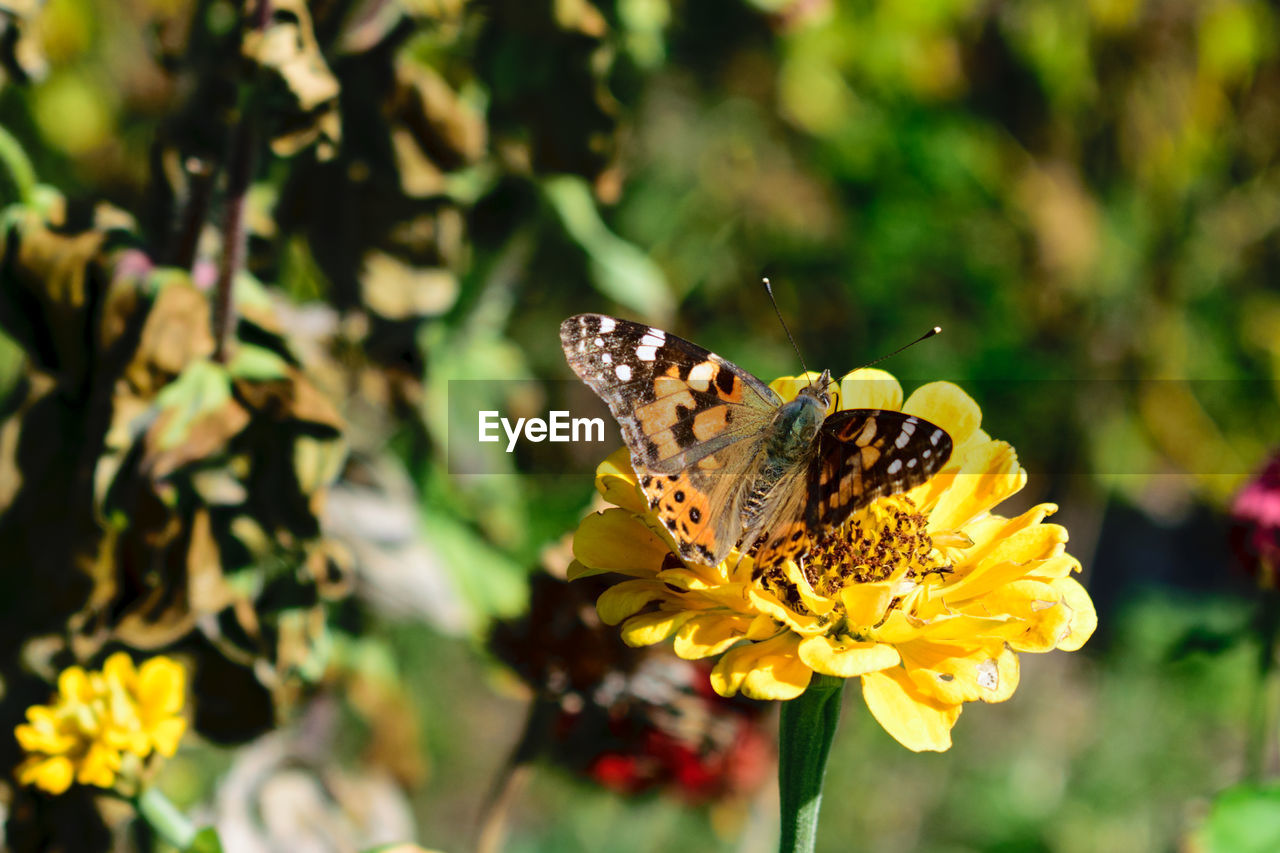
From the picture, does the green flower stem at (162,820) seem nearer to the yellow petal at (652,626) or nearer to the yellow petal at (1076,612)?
the yellow petal at (652,626)

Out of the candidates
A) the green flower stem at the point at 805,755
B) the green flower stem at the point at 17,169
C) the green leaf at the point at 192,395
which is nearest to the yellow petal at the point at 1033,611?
the green flower stem at the point at 805,755

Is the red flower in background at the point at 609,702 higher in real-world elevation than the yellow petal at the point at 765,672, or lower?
lower

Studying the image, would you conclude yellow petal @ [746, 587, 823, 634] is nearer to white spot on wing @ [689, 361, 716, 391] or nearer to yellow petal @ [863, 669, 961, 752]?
yellow petal @ [863, 669, 961, 752]

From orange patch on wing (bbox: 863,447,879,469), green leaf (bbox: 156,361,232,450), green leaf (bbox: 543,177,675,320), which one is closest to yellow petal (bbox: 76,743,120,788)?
green leaf (bbox: 156,361,232,450)

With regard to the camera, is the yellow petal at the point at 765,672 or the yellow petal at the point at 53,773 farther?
the yellow petal at the point at 53,773

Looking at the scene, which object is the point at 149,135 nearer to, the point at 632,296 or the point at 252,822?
the point at 632,296

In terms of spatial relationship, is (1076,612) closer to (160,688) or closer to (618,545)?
(618,545)

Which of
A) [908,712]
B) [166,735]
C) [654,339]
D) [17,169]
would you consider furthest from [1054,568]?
[17,169]
